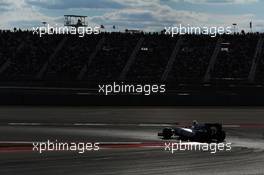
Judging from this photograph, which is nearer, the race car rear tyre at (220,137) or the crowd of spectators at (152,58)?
the race car rear tyre at (220,137)

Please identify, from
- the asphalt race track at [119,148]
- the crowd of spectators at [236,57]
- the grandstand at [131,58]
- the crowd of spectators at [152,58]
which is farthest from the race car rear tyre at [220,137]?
the crowd of spectators at [236,57]

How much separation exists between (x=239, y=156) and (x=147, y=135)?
449 centimetres

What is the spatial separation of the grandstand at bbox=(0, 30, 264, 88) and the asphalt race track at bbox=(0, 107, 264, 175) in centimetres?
2700

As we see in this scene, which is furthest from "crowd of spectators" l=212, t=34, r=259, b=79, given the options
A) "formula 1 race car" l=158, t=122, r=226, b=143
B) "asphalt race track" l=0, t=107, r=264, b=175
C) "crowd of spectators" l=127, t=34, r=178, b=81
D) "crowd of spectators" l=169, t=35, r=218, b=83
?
"formula 1 race car" l=158, t=122, r=226, b=143

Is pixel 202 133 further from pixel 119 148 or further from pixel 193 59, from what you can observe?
pixel 193 59

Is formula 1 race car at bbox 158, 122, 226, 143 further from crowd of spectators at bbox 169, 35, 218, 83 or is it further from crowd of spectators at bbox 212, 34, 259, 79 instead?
crowd of spectators at bbox 212, 34, 259, 79

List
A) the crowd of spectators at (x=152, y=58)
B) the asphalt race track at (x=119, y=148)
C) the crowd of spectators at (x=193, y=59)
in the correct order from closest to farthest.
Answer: the asphalt race track at (x=119, y=148) → the crowd of spectators at (x=193, y=59) → the crowd of spectators at (x=152, y=58)

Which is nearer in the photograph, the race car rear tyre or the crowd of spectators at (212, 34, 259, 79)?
the race car rear tyre

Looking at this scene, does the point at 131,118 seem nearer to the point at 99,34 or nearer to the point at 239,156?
the point at 239,156

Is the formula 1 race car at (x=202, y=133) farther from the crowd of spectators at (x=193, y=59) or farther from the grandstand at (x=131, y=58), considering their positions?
the crowd of spectators at (x=193, y=59)

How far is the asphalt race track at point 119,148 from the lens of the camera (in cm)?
981

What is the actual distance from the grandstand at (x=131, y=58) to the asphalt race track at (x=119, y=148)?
27.0 m

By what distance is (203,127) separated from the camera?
1411cm

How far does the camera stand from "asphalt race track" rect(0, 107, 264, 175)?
9.81m
